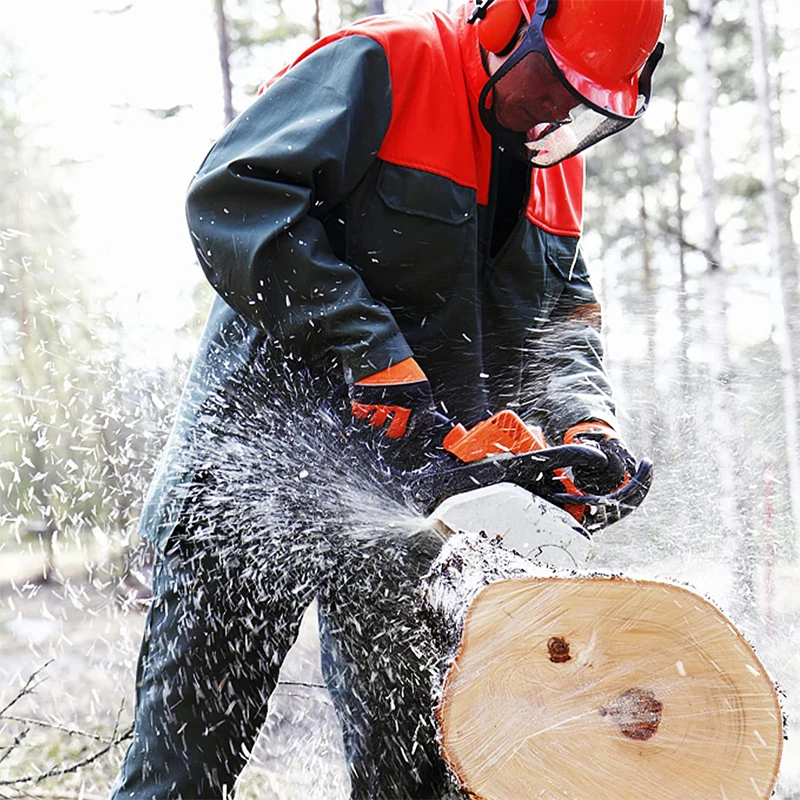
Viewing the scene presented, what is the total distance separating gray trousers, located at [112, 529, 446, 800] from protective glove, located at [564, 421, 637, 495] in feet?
1.25

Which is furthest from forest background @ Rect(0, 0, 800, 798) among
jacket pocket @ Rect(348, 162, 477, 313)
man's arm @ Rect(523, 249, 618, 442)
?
jacket pocket @ Rect(348, 162, 477, 313)

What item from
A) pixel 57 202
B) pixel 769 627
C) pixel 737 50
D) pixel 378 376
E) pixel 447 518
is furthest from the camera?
pixel 737 50

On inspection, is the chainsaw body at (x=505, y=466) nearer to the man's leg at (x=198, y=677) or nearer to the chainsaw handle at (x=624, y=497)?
the chainsaw handle at (x=624, y=497)

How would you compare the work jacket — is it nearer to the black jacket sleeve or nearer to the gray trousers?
the black jacket sleeve

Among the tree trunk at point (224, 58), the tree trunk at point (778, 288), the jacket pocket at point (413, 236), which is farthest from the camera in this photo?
the tree trunk at point (224, 58)

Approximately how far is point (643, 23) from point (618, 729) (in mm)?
1512

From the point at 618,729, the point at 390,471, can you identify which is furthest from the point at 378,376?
the point at 618,729

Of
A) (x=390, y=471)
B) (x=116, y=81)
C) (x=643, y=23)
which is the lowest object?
(x=116, y=81)

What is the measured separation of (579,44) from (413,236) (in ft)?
1.91

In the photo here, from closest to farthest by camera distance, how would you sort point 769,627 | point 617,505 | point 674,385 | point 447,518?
point 447,518 < point 617,505 < point 769,627 < point 674,385

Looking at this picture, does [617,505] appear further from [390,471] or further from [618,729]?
[618,729]

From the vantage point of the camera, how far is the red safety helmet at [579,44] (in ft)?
6.40

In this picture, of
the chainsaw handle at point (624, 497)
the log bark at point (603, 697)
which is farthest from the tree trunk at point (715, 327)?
the log bark at point (603, 697)

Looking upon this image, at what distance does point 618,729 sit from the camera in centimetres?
145
